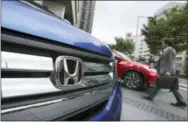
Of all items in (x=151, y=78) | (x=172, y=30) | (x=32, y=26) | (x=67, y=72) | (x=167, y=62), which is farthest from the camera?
(x=172, y=30)

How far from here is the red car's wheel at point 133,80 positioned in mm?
6840

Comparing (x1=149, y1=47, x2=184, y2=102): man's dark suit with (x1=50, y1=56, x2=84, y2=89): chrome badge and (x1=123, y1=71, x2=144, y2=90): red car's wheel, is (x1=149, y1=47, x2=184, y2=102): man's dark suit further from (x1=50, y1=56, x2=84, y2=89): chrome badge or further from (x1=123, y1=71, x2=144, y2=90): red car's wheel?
(x1=50, y1=56, x2=84, y2=89): chrome badge

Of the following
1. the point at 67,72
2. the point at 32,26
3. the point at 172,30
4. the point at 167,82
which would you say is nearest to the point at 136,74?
the point at 167,82

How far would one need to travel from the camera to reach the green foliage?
21.3 meters

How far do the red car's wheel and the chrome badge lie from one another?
18.7 ft

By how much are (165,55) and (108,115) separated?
15.0 feet

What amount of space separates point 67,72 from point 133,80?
5940mm

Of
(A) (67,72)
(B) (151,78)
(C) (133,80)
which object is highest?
(A) (67,72)

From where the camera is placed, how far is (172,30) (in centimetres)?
2188

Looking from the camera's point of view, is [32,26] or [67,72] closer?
[32,26]

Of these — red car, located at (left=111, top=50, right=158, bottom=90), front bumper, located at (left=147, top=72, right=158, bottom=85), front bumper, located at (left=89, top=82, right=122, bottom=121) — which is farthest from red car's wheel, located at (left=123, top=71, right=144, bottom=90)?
front bumper, located at (left=89, top=82, right=122, bottom=121)

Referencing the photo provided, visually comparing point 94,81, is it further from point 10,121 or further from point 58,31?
point 10,121

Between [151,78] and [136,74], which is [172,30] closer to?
[136,74]

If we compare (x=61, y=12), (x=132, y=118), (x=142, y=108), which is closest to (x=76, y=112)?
(x=132, y=118)
